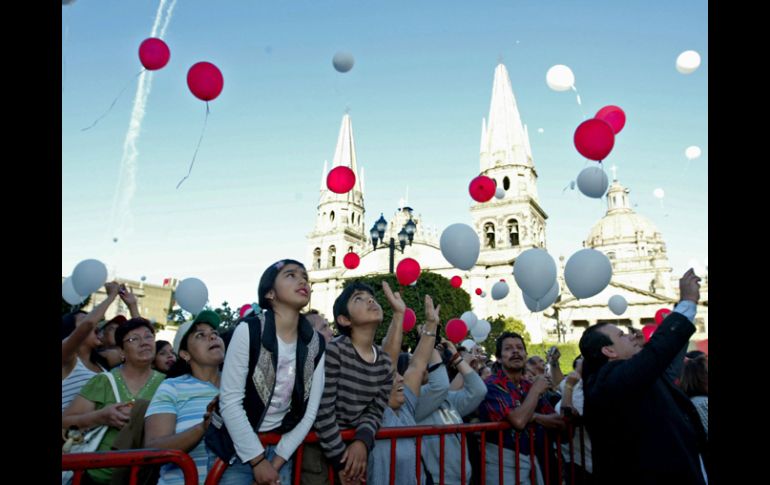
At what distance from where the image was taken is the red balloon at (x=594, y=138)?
21.3 ft

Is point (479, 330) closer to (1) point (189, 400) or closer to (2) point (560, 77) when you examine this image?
(2) point (560, 77)

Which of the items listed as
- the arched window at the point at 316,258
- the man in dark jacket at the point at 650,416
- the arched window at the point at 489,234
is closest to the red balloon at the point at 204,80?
the man in dark jacket at the point at 650,416

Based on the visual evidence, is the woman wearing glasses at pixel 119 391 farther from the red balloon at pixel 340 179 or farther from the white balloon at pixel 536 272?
the white balloon at pixel 536 272

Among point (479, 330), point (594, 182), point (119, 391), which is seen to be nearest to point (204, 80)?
point (119, 391)

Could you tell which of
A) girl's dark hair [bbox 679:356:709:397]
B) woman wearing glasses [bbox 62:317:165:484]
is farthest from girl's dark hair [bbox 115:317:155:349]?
girl's dark hair [bbox 679:356:709:397]

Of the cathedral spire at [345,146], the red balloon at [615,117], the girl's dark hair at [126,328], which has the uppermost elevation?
the cathedral spire at [345,146]

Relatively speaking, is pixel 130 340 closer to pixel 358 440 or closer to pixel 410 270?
pixel 358 440

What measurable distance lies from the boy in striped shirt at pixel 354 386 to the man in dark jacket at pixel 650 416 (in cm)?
142

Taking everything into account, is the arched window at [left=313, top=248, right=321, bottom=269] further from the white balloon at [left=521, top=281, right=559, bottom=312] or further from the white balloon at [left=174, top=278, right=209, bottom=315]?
the white balloon at [left=521, top=281, right=559, bottom=312]

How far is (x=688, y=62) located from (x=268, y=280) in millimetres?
8470

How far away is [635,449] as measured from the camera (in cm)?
295

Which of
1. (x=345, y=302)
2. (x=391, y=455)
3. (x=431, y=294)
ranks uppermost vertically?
(x=345, y=302)

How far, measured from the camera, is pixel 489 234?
150ft
